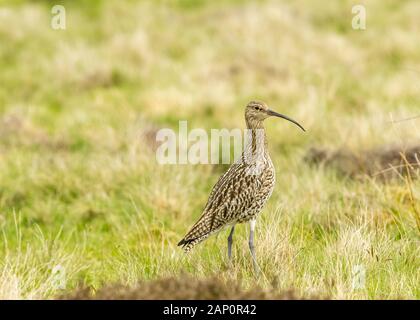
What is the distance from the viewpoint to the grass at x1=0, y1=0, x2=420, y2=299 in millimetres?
5535

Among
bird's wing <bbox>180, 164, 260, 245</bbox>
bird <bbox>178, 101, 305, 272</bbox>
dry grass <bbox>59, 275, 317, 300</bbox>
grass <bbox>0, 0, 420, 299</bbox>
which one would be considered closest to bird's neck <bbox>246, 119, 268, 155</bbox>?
bird <bbox>178, 101, 305, 272</bbox>

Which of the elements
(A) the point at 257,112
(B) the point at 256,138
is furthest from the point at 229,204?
(A) the point at 257,112

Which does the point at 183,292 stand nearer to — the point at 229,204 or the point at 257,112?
the point at 229,204

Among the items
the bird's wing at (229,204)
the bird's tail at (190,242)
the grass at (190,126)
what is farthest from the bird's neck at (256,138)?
the bird's tail at (190,242)

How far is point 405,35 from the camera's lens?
1638 cm

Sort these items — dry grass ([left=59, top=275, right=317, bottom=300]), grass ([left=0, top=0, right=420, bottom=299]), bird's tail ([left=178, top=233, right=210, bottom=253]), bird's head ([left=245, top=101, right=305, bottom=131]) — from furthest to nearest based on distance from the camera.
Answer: bird's head ([left=245, top=101, right=305, bottom=131]) < grass ([left=0, top=0, right=420, bottom=299]) < bird's tail ([left=178, top=233, right=210, bottom=253]) < dry grass ([left=59, top=275, right=317, bottom=300])

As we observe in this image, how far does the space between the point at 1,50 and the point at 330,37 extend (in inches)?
282

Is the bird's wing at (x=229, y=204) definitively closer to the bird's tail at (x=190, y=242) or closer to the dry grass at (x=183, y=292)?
the bird's tail at (x=190, y=242)

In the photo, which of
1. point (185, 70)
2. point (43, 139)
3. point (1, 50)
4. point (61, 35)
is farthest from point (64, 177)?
point (61, 35)

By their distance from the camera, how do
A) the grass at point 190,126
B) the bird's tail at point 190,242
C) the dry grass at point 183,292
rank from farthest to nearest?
1. the grass at point 190,126
2. the bird's tail at point 190,242
3. the dry grass at point 183,292

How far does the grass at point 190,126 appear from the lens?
5.54 meters

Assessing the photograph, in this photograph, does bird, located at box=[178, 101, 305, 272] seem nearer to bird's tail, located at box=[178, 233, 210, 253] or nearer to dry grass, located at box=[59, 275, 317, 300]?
bird's tail, located at box=[178, 233, 210, 253]

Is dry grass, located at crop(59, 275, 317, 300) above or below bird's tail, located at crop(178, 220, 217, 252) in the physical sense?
below
